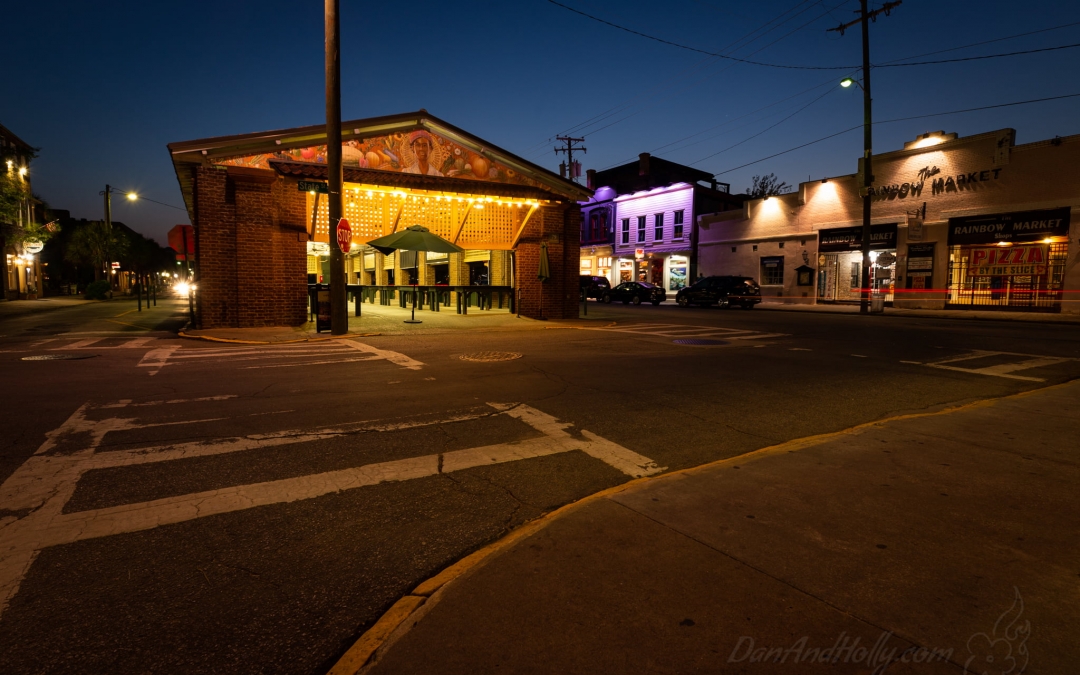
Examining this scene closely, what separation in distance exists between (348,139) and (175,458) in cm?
1375

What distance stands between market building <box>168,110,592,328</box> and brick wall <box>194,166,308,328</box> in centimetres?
3

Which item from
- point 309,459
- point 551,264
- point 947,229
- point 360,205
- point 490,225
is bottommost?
point 309,459

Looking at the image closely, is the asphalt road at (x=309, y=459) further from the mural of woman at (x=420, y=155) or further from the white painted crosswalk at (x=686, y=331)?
the mural of woman at (x=420, y=155)

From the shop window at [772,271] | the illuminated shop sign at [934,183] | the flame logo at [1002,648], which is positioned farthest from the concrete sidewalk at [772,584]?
the shop window at [772,271]

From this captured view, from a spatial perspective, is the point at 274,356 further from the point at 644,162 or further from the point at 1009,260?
the point at 644,162

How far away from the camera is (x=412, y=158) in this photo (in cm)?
1731

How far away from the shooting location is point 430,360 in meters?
9.91

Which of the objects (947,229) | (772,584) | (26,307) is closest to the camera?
(772,584)

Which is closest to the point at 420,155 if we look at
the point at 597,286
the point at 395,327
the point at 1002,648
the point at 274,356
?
the point at 395,327

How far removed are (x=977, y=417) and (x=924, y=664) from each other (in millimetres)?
4807

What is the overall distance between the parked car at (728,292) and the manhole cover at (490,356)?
842 inches

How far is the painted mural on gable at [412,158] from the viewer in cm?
1559

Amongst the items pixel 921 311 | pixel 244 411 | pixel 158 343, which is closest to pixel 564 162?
pixel 921 311

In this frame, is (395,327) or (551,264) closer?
(395,327)
